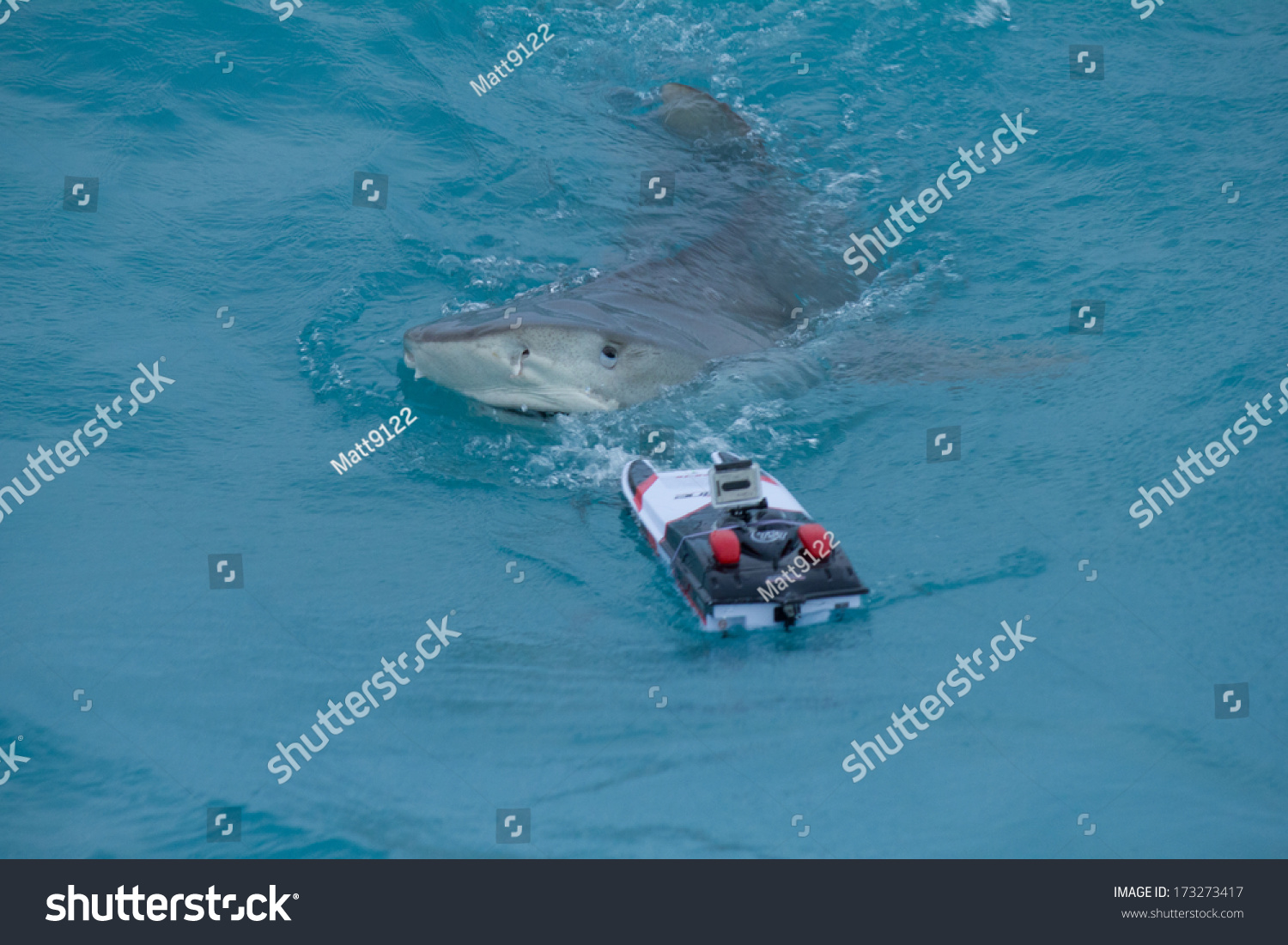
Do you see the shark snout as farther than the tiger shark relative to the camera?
No

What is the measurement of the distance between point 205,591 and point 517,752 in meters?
2.39

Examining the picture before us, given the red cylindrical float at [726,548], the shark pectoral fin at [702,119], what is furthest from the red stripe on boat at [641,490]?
the shark pectoral fin at [702,119]

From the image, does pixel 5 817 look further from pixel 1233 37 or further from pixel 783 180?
pixel 1233 37

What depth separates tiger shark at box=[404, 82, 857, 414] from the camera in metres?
7.28

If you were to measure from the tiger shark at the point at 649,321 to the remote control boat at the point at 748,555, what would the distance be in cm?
113

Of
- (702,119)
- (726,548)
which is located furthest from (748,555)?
(702,119)

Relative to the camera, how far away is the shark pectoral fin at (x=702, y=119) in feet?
Result: 39.3

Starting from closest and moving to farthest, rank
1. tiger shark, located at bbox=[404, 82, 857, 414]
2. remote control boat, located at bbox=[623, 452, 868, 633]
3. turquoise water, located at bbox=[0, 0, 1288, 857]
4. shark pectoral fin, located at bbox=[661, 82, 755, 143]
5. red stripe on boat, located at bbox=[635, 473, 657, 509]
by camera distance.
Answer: turquoise water, located at bbox=[0, 0, 1288, 857]
remote control boat, located at bbox=[623, 452, 868, 633]
red stripe on boat, located at bbox=[635, 473, 657, 509]
tiger shark, located at bbox=[404, 82, 857, 414]
shark pectoral fin, located at bbox=[661, 82, 755, 143]

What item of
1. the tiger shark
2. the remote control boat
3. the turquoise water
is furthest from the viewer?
the tiger shark

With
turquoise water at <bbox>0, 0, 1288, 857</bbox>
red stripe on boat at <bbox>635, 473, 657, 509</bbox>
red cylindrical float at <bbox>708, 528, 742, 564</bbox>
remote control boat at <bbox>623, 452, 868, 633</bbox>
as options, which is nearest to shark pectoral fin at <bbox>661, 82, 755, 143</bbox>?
turquoise water at <bbox>0, 0, 1288, 857</bbox>

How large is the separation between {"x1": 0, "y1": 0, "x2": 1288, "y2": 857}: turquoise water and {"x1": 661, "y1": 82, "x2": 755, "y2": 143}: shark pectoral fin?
0.46 metres

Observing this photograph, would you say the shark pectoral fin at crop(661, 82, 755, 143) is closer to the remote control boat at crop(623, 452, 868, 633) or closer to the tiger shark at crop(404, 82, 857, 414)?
the tiger shark at crop(404, 82, 857, 414)

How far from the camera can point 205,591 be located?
6918 mm

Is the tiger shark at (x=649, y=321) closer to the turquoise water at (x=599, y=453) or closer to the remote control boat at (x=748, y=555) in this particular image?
the turquoise water at (x=599, y=453)
